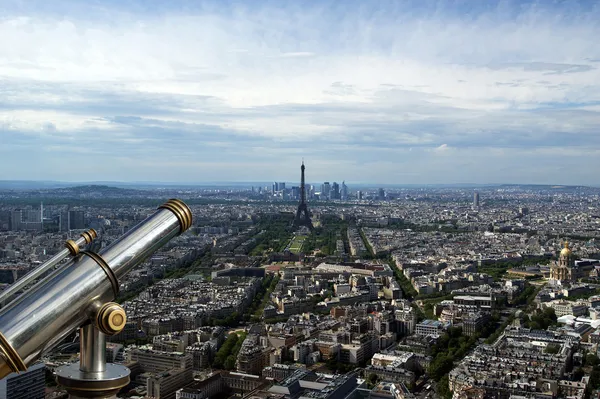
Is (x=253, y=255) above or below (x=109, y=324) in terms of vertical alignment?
below

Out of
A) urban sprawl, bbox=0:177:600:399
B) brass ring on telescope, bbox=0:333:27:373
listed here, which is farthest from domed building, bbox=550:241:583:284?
brass ring on telescope, bbox=0:333:27:373

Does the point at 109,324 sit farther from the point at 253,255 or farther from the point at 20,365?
the point at 253,255

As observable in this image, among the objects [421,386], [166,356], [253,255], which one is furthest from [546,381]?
[253,255]

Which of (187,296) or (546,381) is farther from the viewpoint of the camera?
(187,296)

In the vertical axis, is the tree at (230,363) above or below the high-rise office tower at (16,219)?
below

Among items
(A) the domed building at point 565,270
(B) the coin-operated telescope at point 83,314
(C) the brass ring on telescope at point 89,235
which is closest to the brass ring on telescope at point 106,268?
(B) the coin-operated telescope at point 83,314

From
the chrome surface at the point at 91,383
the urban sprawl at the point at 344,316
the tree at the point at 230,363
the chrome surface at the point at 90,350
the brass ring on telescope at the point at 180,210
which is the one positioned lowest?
the tree at the point at 230,363

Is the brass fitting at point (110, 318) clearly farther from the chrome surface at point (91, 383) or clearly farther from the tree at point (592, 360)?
the tree at point (592, 360)
